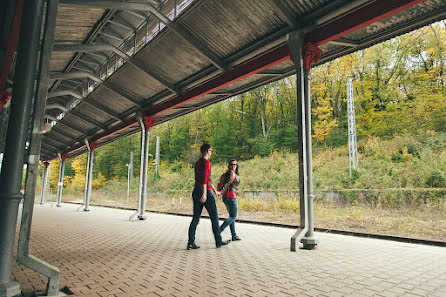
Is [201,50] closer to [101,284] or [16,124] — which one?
[16,124]

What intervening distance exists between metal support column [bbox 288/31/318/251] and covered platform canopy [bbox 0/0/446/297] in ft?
0.07

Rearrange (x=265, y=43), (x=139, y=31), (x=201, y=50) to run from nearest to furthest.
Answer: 1. (x=265, y=43)
2. (x=201, y=50)
3. (x=139, y=31)

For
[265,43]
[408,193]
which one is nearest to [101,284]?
[265,43]

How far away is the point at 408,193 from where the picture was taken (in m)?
11.5

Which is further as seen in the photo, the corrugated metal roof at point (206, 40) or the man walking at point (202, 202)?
the corrugated metal roof at point (206, 40)

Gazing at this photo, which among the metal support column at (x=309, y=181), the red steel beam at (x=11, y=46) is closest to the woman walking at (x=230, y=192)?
the metal support column at (x=309, y=181)

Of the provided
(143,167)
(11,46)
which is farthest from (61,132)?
(11,46)

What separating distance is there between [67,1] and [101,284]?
623cm

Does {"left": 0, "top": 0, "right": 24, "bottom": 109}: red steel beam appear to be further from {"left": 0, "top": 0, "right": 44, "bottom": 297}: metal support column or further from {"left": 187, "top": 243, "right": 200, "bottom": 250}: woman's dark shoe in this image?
{"left": 187, "top": 243, "right": 200, "bottom": 250}: woman's dark shoe

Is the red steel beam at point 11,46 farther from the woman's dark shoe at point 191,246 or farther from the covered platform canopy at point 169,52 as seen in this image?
the woman's dark shoe at point 191,246

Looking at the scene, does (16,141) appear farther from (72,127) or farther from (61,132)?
(61,132)

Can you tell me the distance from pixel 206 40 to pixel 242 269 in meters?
6.05

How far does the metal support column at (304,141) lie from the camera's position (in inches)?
225

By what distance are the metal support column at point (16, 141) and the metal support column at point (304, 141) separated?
460 centimetres
